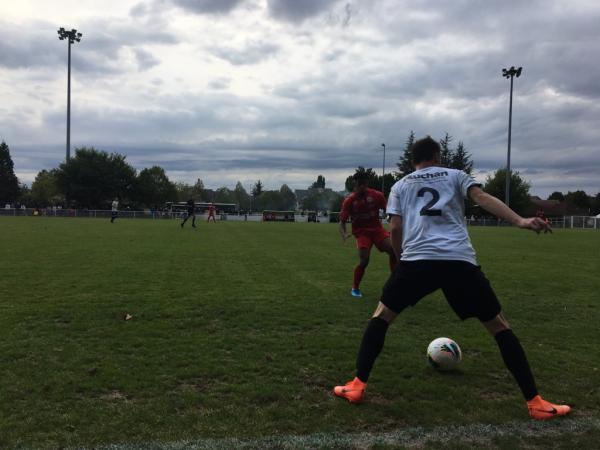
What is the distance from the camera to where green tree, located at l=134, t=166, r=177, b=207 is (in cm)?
7431

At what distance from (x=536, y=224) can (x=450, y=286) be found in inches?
27.2

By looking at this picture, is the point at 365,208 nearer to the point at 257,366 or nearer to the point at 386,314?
the point at 257,366

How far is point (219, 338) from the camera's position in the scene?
5.06 m

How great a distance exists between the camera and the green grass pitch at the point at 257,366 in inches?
122

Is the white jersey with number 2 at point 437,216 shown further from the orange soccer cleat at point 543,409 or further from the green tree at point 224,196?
the green tree at point 224,196

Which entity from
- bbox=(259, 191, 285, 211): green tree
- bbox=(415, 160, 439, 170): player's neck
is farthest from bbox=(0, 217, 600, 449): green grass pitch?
bbox=(259, 191, 285, 211): green tree

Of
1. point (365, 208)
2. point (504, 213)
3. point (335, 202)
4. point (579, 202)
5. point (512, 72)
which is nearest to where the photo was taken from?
point (504, 213)

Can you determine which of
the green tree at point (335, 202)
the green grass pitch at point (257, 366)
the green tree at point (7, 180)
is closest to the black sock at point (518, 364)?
the green grass pitch at point (257, 366)

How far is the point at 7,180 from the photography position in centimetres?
8781

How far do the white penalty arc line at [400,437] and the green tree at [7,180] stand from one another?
98930 millimetres

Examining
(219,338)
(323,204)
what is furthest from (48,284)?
(323,204)

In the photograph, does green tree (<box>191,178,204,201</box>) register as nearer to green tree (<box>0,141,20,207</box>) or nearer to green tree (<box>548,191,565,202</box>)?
green tree (<box>0,141,20,207</box>)

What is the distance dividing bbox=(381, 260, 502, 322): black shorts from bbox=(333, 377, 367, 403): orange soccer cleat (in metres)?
0.61

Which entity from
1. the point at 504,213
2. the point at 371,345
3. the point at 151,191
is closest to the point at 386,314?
the point at 371,345
